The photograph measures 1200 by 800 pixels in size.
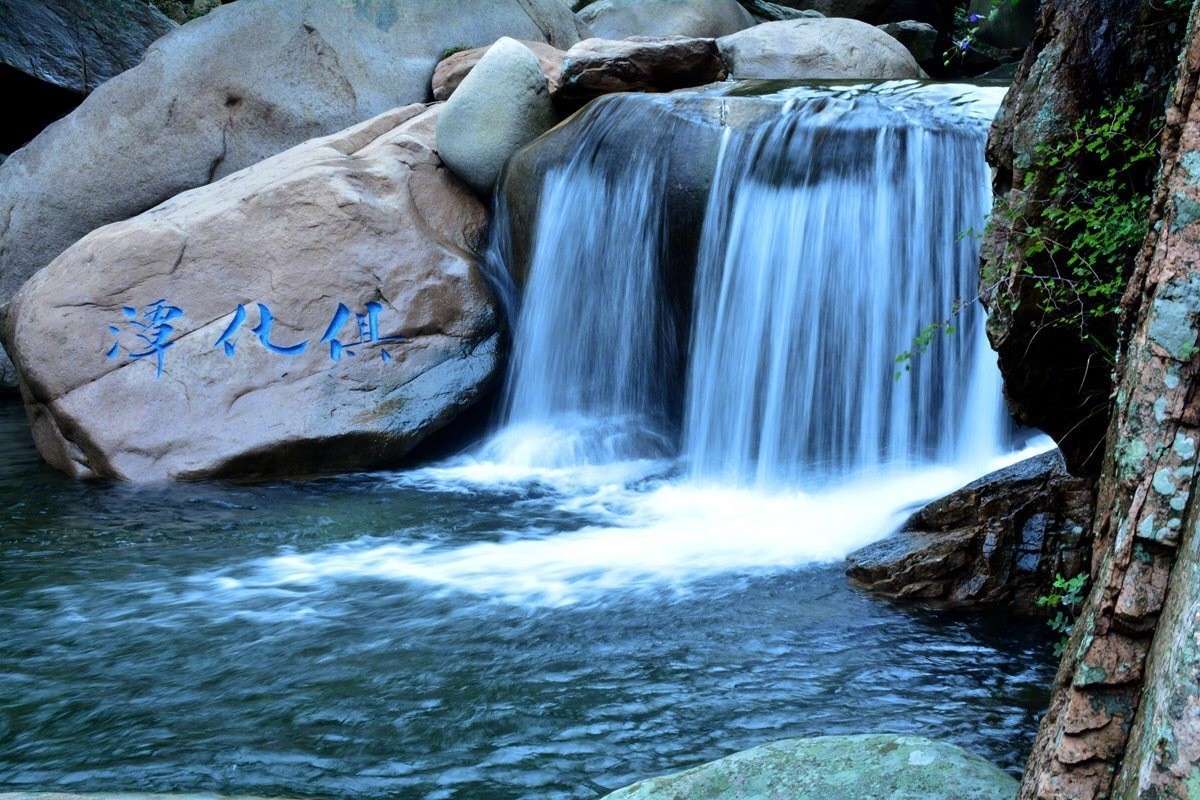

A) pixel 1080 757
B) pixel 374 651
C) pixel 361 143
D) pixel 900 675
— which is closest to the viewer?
pixel 1080 757

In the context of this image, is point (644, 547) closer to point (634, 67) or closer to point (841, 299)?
point (841, 299)

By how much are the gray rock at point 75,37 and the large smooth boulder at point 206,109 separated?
203 centimetres

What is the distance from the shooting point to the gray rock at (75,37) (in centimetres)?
1102

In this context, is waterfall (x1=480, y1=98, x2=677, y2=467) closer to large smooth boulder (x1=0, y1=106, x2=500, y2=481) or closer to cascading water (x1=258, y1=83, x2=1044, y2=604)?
cascading water (x1=258, y1=83, x2=1044, y2=604)

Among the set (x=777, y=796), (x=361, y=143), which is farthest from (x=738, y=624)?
(x=361, y=143)

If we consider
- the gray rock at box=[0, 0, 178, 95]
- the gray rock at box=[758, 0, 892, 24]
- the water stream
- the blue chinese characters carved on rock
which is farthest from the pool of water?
the gray rock at box=[758, 0, 892, 24]

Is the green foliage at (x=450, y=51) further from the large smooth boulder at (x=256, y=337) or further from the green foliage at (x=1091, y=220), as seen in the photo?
the green foliage at (x=1091, y=220)

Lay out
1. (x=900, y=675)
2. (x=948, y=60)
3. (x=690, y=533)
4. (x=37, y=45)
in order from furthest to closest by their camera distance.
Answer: (x=37, y=45) < (x=690, y=533) < (x=948, y=60) < (x=900, y=675)

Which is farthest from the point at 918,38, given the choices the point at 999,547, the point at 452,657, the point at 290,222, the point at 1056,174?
the point at 452,657

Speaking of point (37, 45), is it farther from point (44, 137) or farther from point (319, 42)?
point (319, 42)

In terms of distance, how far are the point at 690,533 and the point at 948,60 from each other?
93.0 inches

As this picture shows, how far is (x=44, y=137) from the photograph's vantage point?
9.61 meters

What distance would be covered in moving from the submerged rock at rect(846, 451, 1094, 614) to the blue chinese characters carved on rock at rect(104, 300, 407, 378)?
3836mm

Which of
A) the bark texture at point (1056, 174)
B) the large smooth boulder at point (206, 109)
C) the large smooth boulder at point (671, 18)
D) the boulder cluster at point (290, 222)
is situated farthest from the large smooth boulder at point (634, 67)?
the bark texture at point (1056, 174)
